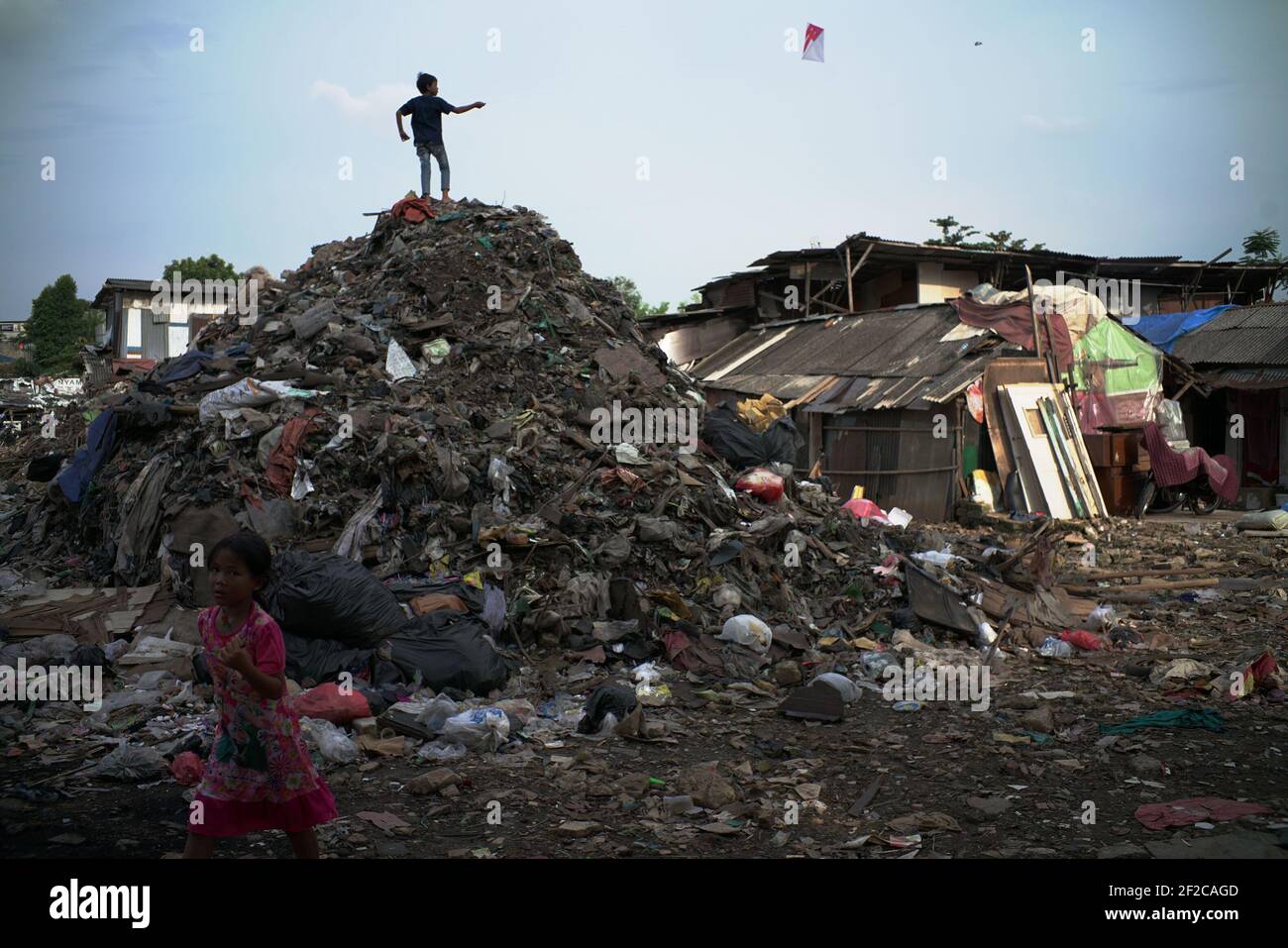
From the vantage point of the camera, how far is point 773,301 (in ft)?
75.6

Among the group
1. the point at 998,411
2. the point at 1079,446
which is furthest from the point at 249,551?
the point at 1079,446

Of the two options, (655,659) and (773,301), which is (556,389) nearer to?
(655,659)

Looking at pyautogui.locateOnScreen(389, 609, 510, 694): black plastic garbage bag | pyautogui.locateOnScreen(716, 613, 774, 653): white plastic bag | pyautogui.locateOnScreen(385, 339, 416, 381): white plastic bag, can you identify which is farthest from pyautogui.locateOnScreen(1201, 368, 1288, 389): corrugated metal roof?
pyautogui.locateOnScreen(389, 609, 510, 694): black plastic garbage bag

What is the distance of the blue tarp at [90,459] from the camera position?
880cm

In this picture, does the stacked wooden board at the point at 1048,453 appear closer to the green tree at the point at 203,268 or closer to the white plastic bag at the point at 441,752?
the white plastic bag at the point at 441,752

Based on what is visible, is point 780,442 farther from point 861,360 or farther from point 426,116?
point 861,360

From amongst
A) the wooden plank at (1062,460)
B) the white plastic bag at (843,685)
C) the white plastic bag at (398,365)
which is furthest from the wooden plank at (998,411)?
the white plastic bag at (843,685)

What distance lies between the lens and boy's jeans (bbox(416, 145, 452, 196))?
442 inches

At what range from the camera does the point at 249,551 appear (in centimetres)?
289

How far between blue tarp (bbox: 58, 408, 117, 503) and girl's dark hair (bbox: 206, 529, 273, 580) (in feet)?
23.2

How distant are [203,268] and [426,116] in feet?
98.0
